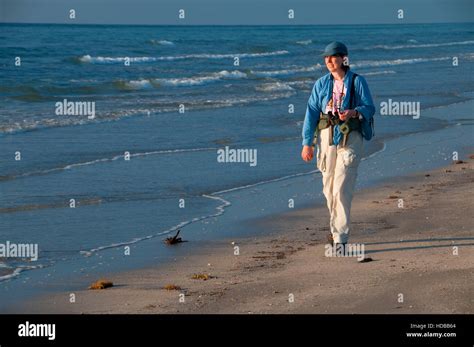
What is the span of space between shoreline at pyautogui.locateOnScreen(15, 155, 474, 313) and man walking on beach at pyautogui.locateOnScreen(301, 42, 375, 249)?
1.75 feet

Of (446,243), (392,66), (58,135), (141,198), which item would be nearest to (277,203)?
(141,198)

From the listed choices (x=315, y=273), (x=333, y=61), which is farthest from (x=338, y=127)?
(x=315, y=273)

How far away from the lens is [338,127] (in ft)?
29.3

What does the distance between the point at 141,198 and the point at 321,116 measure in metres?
3.89

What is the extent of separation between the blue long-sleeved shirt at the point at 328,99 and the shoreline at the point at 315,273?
1.11 meters

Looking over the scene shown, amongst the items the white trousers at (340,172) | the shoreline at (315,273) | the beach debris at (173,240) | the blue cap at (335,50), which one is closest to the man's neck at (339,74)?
the blue cap at (335,50)

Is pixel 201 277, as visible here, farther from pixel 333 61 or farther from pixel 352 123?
pixel 333 61

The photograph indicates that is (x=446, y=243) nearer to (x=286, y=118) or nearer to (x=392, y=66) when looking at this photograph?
(x=286, y=118)

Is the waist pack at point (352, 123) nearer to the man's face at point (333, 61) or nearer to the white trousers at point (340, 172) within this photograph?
the white trousers at point (340, 172)

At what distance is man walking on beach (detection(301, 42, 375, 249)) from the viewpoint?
29.0 feet

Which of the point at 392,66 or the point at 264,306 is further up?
the point at 392,66

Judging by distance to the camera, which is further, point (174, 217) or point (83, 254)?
point (174, 217)

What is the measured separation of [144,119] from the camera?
21.2 meters
